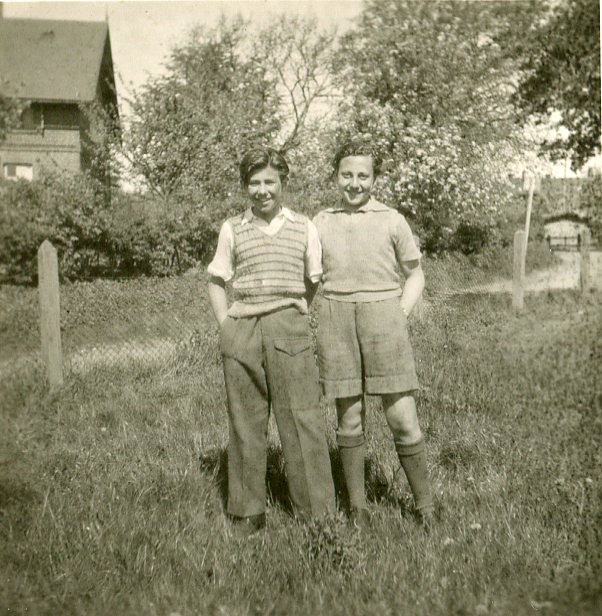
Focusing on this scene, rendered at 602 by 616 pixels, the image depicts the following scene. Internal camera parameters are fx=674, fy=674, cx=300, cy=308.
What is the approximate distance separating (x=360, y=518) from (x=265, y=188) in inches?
60.8

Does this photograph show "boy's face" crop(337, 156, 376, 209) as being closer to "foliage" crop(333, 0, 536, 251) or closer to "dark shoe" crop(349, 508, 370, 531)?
"dark shoe" crop(349, 508, 370, 531)

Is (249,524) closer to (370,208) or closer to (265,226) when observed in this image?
(265,226)

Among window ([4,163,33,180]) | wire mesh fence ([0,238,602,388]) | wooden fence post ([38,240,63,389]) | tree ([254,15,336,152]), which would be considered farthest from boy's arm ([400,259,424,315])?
wire mesh fence ([0,238,602,388])

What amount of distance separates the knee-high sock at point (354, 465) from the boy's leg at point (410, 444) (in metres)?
0.19

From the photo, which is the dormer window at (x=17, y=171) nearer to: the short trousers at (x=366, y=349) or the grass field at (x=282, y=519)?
the grass field at (x=282, y=519)

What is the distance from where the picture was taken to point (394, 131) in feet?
29.5

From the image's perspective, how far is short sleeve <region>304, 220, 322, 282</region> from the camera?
3037 mm

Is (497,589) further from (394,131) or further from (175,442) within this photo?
(394,131)

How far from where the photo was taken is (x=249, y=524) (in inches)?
120

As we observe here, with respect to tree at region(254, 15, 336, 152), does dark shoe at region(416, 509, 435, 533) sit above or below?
below

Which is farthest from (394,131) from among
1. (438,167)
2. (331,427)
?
(331,427)

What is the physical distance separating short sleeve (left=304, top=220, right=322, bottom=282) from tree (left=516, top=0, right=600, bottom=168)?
2.63m

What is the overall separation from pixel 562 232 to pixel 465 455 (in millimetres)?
29091

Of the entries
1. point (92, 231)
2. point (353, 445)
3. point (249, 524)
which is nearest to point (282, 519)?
point (249, 524)
